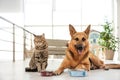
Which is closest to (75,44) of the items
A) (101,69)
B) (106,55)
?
(101,69)

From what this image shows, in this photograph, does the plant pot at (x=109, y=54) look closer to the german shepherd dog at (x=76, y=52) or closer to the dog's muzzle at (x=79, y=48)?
A: the german shepherd dog at (x=76, y=52)

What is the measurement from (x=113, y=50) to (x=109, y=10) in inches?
82.9

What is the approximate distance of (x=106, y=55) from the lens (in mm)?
6297

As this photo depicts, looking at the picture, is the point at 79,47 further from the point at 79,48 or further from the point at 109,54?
the point at 109,54

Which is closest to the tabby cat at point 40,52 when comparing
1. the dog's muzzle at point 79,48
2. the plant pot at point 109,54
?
the dog's muzzle at point 79,48

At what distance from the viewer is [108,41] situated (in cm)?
646

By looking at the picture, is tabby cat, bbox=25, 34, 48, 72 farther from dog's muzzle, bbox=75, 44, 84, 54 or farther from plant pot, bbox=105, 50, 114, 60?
plant pot, bbox=105, 50, 114, 60

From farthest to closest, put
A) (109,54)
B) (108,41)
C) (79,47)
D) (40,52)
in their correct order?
(108,41) → (109,54) → (40,52) → (79,47)

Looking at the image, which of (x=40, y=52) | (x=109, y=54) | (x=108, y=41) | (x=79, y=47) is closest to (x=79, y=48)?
(x=79, y=47)

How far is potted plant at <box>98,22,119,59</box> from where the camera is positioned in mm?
6316

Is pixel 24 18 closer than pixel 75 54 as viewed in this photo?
No

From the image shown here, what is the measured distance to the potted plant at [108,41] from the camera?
632 centimetres

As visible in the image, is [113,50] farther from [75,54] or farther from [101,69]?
[75,54]

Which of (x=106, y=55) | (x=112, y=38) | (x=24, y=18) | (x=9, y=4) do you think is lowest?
(x=106, y=55)
